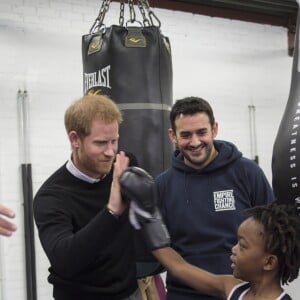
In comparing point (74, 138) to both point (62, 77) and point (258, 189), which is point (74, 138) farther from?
point (62, 77)

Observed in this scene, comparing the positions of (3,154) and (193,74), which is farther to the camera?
(193,74)

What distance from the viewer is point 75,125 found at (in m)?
1.46

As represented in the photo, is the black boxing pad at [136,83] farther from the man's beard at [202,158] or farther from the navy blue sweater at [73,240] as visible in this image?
the navy blue sweater at [73,240]

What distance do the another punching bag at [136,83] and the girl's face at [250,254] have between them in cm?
84

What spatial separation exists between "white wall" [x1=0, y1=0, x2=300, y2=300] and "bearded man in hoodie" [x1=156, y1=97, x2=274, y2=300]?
2140mm

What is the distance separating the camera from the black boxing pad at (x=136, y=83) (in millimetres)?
2189

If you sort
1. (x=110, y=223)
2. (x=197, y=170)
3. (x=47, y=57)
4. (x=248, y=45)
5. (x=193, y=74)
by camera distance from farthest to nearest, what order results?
(x=248, y=45) < (x=193, y=74) < (x=47, y=57) < (x=197, y=170) < (x=110, y=223)

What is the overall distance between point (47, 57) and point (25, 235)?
1349 millimetres

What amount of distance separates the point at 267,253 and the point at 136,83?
1.11 metres

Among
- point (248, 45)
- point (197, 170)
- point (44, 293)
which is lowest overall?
point (44, 293)

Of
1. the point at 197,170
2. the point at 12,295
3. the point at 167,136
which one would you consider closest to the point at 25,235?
the point at 12,295

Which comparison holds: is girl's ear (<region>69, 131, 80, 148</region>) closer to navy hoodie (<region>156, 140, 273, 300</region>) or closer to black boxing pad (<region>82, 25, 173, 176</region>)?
navy hoodie (<region>156, 140, 273, 300</region>)

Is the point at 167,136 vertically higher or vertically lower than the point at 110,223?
higher

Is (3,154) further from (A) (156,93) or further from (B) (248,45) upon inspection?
(B) (248,45)
